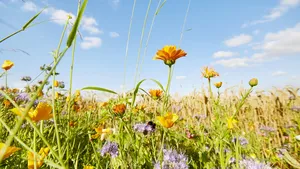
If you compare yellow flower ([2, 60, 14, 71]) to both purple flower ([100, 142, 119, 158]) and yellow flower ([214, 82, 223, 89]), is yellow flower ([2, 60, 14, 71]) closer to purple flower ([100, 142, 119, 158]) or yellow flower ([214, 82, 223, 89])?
purple flower ([100, 142, 119, 158])

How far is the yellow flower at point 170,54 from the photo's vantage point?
4.65 ft

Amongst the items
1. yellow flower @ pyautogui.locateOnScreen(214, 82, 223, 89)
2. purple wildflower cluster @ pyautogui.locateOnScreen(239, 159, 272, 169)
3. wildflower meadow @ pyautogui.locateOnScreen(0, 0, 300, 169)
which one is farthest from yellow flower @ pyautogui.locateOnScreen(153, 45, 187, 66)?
yellow flower @ pyautogui.locateOnScreen(214, 82, 223, 89)

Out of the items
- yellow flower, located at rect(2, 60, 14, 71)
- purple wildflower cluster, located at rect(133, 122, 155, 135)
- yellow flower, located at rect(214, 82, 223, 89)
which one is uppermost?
yellow flower, located at rect(2, 60, 14, 71)

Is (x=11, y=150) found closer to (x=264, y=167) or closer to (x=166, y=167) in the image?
(x=166, y=167)

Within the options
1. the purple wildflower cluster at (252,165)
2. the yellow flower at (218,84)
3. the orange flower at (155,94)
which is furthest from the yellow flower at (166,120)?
the yellow flower at (218,84)

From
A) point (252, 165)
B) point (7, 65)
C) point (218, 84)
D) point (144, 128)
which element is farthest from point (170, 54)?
point (7, 65)

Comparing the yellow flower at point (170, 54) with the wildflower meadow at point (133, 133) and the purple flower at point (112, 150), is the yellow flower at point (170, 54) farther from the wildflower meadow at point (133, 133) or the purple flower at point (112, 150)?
the purple flower at point (112, 150)

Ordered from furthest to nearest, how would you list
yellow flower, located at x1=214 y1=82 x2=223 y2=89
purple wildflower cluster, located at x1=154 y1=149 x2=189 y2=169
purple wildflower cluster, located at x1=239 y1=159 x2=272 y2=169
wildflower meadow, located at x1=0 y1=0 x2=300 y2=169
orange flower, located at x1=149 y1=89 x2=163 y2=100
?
yellow flower, located at x1=214 y1=82 x2=223 y2=89
orange flower, located at x1=149 y1=89 x2=163 y2=100
purple wildflower cluster, located at x1=239 y1=159 x2=272 y2=169
purple wildflower cluster, located at x1=154 y1=149 x2=189 y2=169
wildflower meadow, located at x1=0 y1=0 x2=300 y2=169

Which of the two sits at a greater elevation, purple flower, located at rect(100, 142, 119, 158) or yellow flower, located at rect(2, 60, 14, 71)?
yellow flower, located at rect(2, 60, 14, 71)

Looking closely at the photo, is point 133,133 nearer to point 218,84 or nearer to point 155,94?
point 155,94

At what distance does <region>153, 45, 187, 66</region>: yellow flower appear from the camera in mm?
1418

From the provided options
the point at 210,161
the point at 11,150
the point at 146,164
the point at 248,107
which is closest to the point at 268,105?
the point at 248,107

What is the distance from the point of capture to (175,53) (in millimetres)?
1421

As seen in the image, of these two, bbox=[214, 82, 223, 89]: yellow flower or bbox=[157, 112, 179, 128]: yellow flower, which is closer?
bbox=[157, 112, 179, 128]: yellow flower
